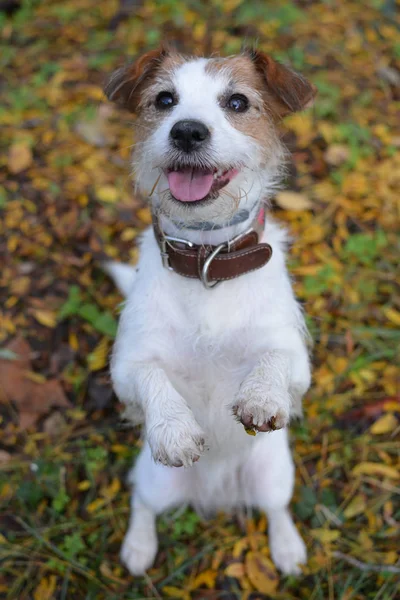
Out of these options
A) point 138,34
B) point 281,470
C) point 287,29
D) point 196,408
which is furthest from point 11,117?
point 281,470

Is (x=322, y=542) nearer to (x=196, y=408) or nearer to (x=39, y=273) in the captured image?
(x=196, y=408)

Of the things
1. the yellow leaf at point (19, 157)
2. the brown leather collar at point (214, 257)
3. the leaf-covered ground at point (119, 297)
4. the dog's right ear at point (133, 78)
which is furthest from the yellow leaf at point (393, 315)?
the yellow leaf at point (19, 157)

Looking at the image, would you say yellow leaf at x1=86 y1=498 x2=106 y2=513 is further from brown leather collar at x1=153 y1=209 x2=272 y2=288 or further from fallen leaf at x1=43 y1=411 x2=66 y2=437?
brown leather collar at x1=153 y1=209 x2=272 y2=288

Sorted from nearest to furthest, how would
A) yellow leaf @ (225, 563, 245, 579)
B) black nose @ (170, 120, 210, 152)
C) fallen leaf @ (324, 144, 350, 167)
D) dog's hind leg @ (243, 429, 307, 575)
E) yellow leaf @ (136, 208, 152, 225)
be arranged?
black nose @ (170, 120, 210, 152) → dog's hind leg @ (243, 429, 307, 575) → yellow leaf @ (225, 563, 245, 579) → yellow leaf @ (136, 208, 152, 225) → fallen leaf @ (324, 144, 350, 167)

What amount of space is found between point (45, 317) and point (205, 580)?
6.91 feet

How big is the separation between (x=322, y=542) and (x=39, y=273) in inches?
110

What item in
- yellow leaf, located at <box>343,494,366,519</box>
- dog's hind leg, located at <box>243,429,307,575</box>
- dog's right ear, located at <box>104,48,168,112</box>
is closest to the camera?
dog's right ear, located at <box>104,48,168,112</box>

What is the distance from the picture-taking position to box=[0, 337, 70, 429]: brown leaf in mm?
3666

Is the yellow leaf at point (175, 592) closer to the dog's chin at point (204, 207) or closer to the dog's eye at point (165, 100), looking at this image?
the dog's chin at point (204, 207)

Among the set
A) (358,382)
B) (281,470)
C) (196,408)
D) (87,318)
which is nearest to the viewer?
(196,408)

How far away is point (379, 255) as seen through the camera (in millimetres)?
4250

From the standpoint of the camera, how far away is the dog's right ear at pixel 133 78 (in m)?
2.77

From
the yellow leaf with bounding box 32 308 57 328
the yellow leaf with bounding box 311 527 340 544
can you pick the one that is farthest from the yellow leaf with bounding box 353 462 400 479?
the yellow leaf with bounding box 32 308 57 328

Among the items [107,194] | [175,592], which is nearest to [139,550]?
[175,592]
